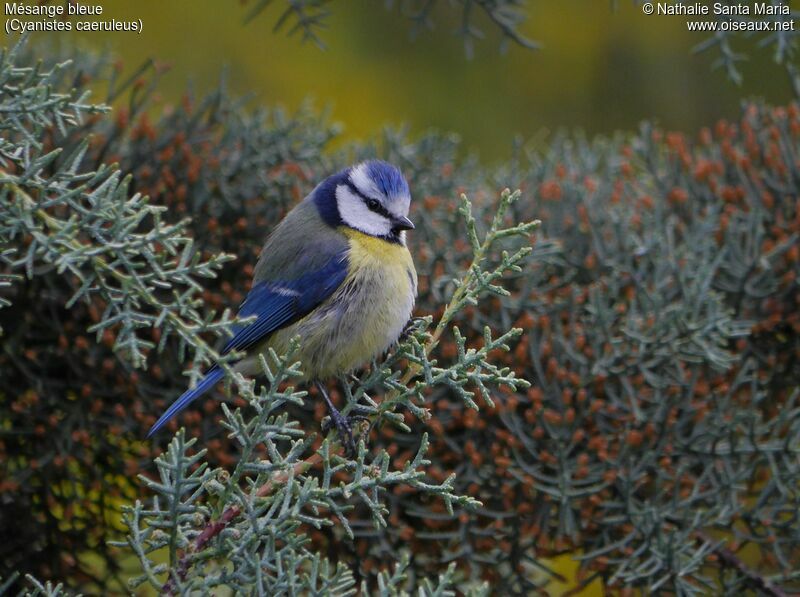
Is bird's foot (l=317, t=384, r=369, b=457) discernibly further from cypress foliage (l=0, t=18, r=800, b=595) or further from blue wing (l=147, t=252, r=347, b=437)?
blue wing (l=147, t=252, r=347, b=437)

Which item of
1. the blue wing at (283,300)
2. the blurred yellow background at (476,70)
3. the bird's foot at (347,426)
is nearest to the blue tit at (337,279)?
the blue wing at (283,300)

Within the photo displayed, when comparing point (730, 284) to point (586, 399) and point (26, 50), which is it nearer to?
point (586, 399)

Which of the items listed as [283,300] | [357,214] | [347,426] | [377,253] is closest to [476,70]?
[357,214]

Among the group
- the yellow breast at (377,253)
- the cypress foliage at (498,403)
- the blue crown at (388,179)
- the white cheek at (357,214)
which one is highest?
the blue crown at (388,179)

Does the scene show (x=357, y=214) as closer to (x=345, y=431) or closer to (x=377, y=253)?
(x=377, y=253)

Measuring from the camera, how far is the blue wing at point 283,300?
2.13 metres

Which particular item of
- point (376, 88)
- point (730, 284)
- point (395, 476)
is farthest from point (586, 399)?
point (376, 88)

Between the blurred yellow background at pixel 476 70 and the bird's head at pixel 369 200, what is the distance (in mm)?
1637

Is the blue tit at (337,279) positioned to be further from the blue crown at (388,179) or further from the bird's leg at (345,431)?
the bird's leg at (345,431)

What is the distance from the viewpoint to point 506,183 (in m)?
2.68

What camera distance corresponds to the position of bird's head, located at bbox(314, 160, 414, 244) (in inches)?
87.2

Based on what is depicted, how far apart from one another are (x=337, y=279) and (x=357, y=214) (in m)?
0.19

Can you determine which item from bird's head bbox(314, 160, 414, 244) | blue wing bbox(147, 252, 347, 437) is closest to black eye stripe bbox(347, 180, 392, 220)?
bird's head bbox(314, 160, 414, 244)

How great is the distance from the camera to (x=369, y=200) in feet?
7.41
